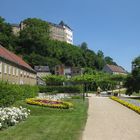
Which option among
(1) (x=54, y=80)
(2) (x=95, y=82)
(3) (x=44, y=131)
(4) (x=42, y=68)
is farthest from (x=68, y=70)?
(3) (x=44, y=131)

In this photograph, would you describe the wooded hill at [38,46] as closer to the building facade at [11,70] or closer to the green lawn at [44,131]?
the building facade at [11,70]

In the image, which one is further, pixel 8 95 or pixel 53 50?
pixel 53 50

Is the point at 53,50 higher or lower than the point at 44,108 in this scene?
higher

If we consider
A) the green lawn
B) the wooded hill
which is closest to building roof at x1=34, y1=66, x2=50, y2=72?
the wooded hill

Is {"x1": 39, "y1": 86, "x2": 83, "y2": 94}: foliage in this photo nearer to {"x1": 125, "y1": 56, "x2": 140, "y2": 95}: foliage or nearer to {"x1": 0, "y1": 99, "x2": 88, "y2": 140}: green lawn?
{"x1": 125, "y1": 56, "x2": 140, "y2": 95}: foliage

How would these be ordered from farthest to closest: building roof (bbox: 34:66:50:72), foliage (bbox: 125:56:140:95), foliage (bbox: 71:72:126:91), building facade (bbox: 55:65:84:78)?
Answer: building facade (bbox: 55:65:84:78) < building roof (bbox: 34:66:50:72) < foliage (bbox: 71:72:126:91) < foliage (bbox: 125:56:140:95)

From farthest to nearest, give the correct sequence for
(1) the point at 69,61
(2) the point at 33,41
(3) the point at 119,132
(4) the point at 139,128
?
1. (1) the point at 69,61
2. (2) the point at 33,41
3. (4) the point at 139,128
4. (3) the point at 119,132

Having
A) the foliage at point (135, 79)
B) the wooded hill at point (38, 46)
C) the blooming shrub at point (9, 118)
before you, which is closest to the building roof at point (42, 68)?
the wooded hill at point (38, 46)

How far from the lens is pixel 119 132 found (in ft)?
47.9

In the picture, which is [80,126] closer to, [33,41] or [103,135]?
[103,135]

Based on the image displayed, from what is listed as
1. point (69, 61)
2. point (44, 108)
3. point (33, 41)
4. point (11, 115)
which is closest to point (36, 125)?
point (11, 115)

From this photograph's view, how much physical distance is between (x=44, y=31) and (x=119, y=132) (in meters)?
114

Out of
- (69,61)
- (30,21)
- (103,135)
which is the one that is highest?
(30,21)

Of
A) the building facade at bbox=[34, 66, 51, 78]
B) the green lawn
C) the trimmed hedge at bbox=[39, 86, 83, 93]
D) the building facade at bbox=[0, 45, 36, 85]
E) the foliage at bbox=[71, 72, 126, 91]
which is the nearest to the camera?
the green lawn
